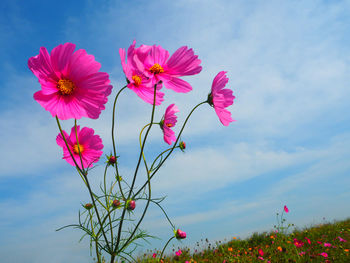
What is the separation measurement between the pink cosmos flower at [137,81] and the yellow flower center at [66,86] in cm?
24

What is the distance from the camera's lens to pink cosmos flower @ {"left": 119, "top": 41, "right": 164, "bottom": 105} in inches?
54.0

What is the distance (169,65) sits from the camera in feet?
4.88

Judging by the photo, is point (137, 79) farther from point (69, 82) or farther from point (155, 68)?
point (69, 82)

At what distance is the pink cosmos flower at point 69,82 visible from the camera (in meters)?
1.28

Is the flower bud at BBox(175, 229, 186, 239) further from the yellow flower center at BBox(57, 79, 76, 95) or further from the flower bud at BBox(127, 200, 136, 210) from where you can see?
the yellow flower center at BBox(57, 79, 76, 95)

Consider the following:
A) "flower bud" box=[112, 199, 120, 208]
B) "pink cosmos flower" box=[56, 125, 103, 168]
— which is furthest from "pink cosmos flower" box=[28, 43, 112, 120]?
"flower bud" box=[112, 199, 120, 208]

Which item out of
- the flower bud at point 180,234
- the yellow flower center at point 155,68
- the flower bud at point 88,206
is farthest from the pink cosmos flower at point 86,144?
the flower bud at point 180,234

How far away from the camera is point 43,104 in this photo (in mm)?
1259

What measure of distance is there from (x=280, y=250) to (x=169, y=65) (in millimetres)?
3177

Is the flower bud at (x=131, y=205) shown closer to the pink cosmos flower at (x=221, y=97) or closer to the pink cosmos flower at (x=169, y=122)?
the pink cosmos flower at (x=169, y=122)

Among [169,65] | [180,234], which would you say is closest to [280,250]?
[180,234]

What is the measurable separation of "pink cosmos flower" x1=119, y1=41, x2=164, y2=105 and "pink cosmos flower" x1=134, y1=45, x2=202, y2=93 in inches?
1.3

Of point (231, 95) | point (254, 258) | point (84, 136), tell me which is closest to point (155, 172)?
point (84, 136)

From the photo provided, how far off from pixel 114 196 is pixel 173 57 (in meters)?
0.86
